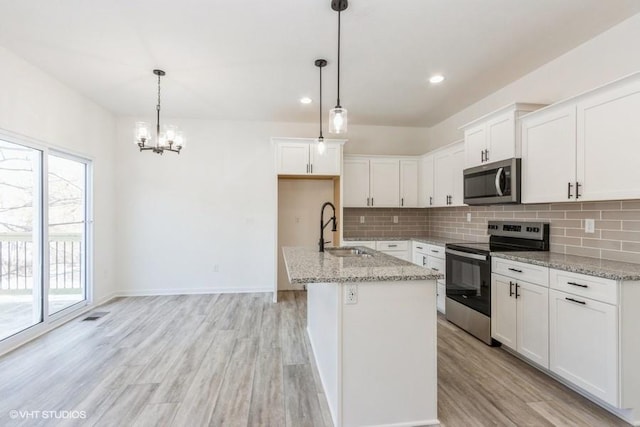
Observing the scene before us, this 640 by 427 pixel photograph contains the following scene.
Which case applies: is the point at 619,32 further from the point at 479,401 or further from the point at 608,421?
the point at 479,401

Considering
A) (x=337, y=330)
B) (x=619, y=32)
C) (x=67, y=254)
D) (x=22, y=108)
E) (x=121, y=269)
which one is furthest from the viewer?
(x=121, y=269)

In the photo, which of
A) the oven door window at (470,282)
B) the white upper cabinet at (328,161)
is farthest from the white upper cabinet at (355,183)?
the oven door window at (470,282)

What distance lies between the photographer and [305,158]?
4.53m

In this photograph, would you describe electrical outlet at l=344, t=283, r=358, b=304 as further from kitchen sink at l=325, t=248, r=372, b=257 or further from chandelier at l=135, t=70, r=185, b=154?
chandelier at l=135, t=70, r=185, b=154

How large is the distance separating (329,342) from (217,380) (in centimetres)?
102

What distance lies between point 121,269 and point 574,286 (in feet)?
18.0

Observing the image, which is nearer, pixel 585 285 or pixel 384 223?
pixel 585 285

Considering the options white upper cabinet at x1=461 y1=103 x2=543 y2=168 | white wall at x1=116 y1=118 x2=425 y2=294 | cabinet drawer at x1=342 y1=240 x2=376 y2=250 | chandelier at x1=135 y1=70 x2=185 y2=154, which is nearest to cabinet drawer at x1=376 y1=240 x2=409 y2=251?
cabinet drawer at x1=342 y1=240 x2=376 y2=250

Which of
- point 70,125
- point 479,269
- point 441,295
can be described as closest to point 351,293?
point 479,269

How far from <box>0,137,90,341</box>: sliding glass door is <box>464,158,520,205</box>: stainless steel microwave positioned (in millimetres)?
4659

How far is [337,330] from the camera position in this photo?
1.82 meters

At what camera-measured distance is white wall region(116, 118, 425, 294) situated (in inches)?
189

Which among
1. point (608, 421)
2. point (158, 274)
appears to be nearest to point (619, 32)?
point (608, 421)

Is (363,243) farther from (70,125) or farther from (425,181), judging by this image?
(70,125)
